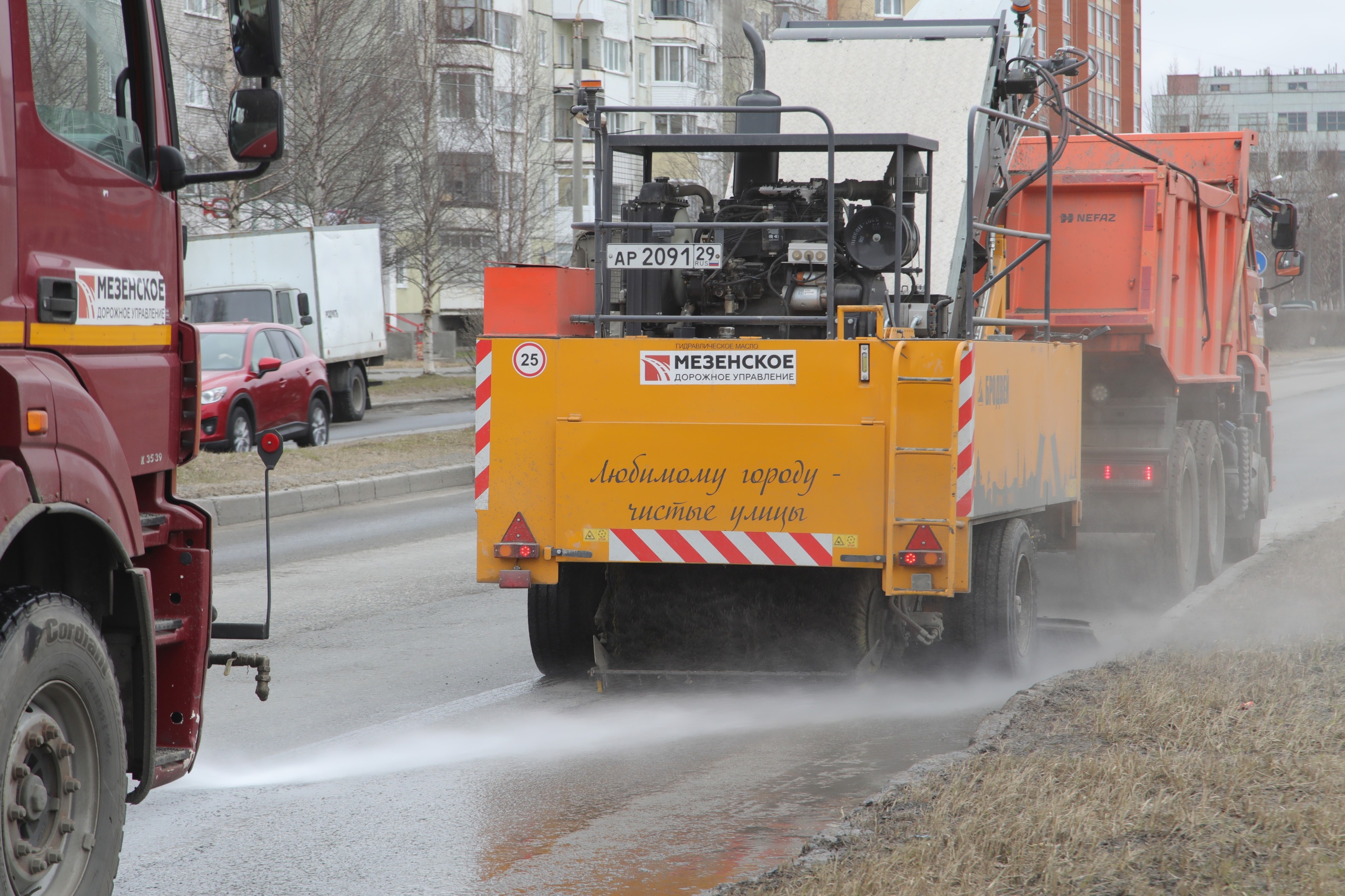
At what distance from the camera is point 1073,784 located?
4.98 m

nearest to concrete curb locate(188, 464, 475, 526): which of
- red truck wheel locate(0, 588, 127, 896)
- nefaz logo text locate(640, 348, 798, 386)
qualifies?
nefaz logo text locate(640, 348, 798, 386)

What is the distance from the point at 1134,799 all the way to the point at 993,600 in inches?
101

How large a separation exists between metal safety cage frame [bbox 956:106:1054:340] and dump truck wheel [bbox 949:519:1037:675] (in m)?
1.00

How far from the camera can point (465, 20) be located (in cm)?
4634

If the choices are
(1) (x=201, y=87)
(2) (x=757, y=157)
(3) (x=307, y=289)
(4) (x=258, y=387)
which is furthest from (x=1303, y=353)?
(2) (x=757, y=157)

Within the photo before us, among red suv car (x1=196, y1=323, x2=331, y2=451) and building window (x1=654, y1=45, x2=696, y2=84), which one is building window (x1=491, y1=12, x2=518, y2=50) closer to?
building window (x1=654, y1=45, x2=696, y2=84)

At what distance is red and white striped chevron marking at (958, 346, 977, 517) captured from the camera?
6.61m

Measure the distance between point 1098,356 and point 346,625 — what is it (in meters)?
5.28

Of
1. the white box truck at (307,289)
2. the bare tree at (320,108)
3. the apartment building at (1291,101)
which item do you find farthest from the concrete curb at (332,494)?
the apartment building at (1291,101)

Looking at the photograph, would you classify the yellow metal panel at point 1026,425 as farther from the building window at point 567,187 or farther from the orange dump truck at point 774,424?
the building window at point 567,187

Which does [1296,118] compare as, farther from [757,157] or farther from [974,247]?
[757,157]

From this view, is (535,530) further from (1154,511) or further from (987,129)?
(1154,511)

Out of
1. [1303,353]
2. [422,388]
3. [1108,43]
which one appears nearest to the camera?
[422,388]

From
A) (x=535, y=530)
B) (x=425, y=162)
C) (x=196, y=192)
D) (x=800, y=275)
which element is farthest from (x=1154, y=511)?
(x=425, y=162)
